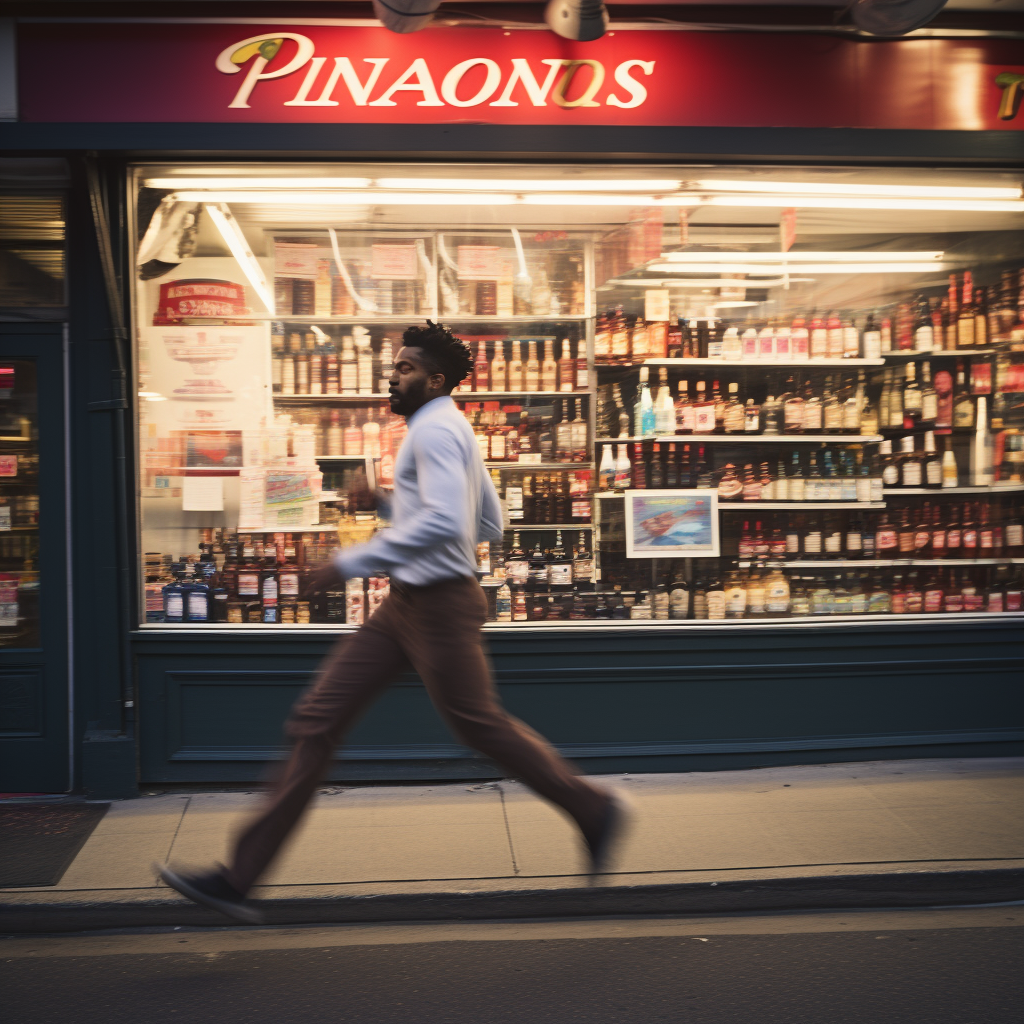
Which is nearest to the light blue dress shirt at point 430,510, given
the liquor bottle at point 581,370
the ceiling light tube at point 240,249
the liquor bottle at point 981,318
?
the liquor bottle at point 581,370

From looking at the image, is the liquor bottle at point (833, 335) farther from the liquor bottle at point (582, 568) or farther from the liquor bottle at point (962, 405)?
the liquor bottle at point (582, 568)

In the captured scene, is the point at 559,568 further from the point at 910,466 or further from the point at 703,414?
the point at 910,466

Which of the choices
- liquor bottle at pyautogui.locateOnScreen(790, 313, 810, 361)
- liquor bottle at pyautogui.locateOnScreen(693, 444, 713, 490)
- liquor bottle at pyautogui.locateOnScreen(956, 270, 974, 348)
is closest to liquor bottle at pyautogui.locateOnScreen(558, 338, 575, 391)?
liquor bottle at pyautogui.locateOnScreen(693, 444, 713, 490)

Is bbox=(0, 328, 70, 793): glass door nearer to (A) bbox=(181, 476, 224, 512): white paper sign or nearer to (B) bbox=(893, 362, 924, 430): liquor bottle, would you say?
(A) bbox=(181, 476, 224, 512): white paper sign

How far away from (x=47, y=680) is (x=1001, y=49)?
6.87 meters

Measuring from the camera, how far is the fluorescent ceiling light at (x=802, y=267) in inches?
265

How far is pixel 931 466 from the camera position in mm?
6789

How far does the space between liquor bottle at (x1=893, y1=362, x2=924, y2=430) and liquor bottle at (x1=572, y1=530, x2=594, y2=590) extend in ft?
7.58

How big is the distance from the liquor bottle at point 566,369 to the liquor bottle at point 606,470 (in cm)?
46

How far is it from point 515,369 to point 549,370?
225 mm

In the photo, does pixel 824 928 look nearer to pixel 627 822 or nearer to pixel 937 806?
pixel 627 822

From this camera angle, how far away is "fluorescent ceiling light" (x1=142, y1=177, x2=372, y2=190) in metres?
6.05

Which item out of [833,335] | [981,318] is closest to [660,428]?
[833,335]

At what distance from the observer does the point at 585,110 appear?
599 cm
